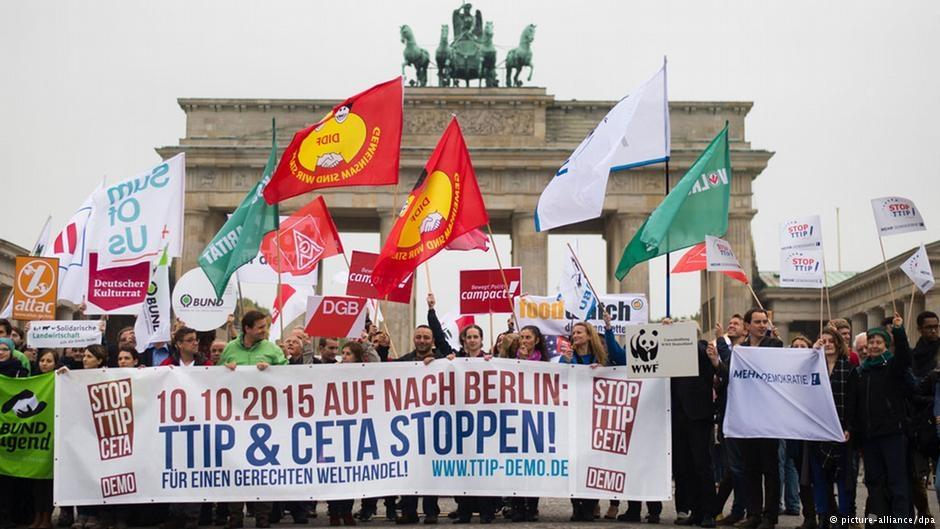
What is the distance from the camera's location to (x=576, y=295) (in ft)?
80.1

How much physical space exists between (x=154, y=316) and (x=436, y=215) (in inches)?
222

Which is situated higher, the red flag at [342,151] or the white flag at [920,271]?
the red flag at [342,151]

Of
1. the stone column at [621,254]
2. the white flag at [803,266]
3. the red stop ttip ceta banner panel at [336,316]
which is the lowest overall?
the red stop ttip ceta banner panel at [336,316]

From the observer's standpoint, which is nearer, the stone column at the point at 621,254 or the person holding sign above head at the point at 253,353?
the person holding sign above head at the point at 253,353

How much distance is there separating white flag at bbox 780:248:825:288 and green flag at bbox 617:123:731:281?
6.84 m

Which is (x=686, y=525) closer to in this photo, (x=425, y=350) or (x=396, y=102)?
(x=425, y=350)

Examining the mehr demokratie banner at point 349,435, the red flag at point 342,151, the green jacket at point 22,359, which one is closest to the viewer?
the mehr demokratie banner at point 349,435

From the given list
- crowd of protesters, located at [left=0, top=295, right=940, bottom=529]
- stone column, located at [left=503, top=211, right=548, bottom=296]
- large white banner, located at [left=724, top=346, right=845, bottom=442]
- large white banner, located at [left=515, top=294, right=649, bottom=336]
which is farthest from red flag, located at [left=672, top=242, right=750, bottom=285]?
stone column, located at [left=503, top=211, right=548, bottom=296]

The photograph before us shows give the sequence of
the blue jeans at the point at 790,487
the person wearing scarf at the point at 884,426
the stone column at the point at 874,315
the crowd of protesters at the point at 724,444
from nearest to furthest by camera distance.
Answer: the person wearing scarf at the point at 884,426, the crowd of protesters at the point at 724,444, the blue jeans at the point at 790,487, the stone column at the point at 874,315

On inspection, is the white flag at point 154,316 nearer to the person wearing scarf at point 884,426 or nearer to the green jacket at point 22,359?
the green jacket at point 22,359

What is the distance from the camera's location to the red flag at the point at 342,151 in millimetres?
15484

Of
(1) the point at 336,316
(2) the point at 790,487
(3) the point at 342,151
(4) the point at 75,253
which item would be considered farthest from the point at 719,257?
(4) the point at 75,253

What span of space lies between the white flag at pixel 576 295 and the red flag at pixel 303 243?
188 inches

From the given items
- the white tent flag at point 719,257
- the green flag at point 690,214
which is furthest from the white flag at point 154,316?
the white tent flag at point 719,257
